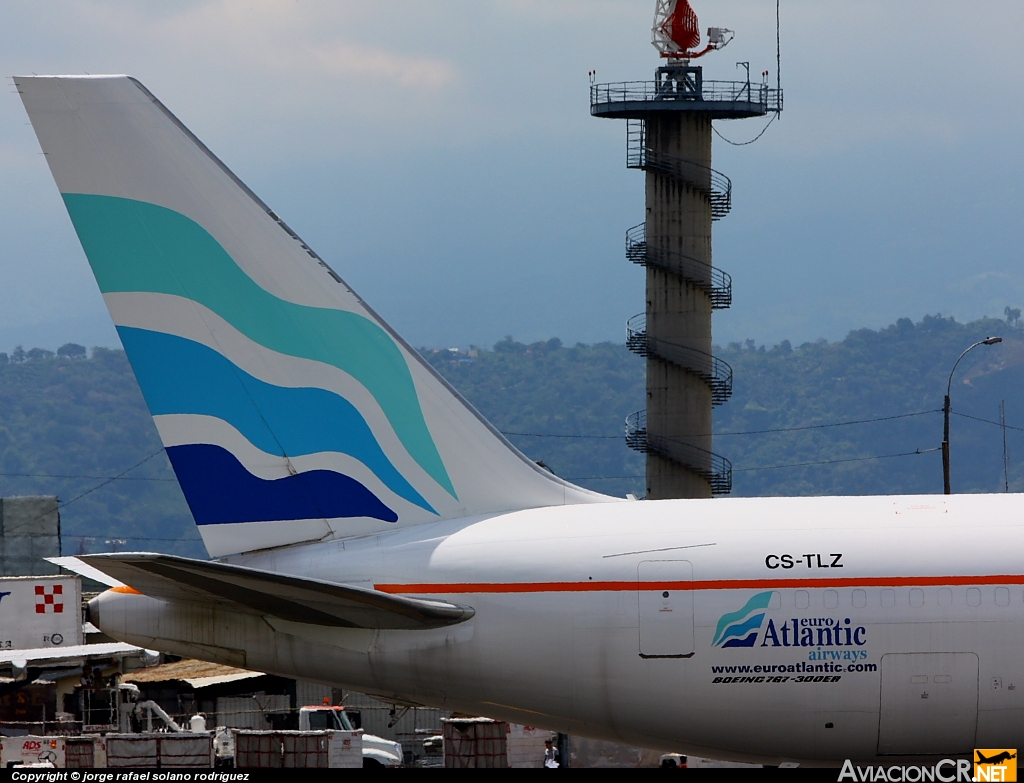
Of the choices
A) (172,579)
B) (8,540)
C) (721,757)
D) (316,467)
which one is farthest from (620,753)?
(8,540)

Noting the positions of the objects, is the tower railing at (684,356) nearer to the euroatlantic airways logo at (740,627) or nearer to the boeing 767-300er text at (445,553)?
the boeing 767-300er text at (445,553)

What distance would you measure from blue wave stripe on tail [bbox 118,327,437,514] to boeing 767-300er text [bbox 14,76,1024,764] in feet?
0.10


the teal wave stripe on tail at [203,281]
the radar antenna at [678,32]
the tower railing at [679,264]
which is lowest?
the teal wave stripe on tail at [203,281]

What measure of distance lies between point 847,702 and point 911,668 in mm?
890

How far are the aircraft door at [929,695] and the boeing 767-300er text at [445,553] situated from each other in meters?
0.03

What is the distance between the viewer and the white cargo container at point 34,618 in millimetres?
52250

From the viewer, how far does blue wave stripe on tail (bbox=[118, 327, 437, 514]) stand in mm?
18672

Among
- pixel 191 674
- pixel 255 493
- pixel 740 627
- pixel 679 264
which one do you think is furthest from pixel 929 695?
pixel 679 264

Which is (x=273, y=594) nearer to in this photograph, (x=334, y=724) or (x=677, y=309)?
(x=334, y=724)

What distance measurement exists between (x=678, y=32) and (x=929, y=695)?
2934 inches

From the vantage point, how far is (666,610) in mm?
17859

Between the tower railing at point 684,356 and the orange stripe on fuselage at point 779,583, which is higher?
the tower railing at point 684,356

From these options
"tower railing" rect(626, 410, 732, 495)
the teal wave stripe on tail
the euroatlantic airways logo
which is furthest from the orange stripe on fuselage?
"tower railing" rect(626, 410, 732, 495)

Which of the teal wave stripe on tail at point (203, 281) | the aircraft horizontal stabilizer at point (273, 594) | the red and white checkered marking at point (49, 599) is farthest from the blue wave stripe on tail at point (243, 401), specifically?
the red and white checkered marking at point (49, 599)
